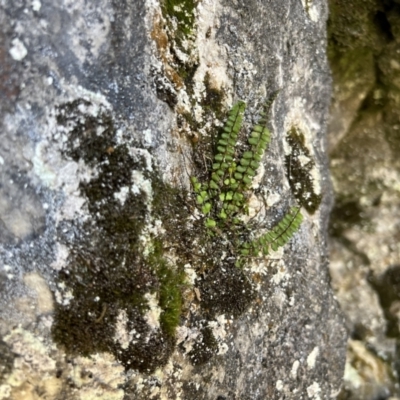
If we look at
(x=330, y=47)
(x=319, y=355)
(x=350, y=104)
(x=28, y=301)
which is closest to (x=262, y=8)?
(x=330, y=47)

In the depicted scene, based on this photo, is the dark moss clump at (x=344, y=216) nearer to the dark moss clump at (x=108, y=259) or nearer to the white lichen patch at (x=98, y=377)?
the dark moss clump at (x=108, y=259)


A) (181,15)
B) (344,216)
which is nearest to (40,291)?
(181,15)

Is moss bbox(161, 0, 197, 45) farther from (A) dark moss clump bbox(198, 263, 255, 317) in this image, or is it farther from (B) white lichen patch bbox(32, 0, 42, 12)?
(A) dark moss clump bbox(198, 263, 255, 317)

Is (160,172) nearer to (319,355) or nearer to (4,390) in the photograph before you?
(4,390)

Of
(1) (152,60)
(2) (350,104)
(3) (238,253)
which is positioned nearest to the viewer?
(1) (152,60)

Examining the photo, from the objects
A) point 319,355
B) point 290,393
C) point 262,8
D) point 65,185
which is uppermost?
point 262,8

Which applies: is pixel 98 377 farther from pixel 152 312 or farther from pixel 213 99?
pixel 213 99

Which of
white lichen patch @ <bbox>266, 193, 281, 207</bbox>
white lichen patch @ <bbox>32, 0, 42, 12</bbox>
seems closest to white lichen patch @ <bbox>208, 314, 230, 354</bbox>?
white lichen patch @ <bbox>266, 193, 281, 207</bbox>
